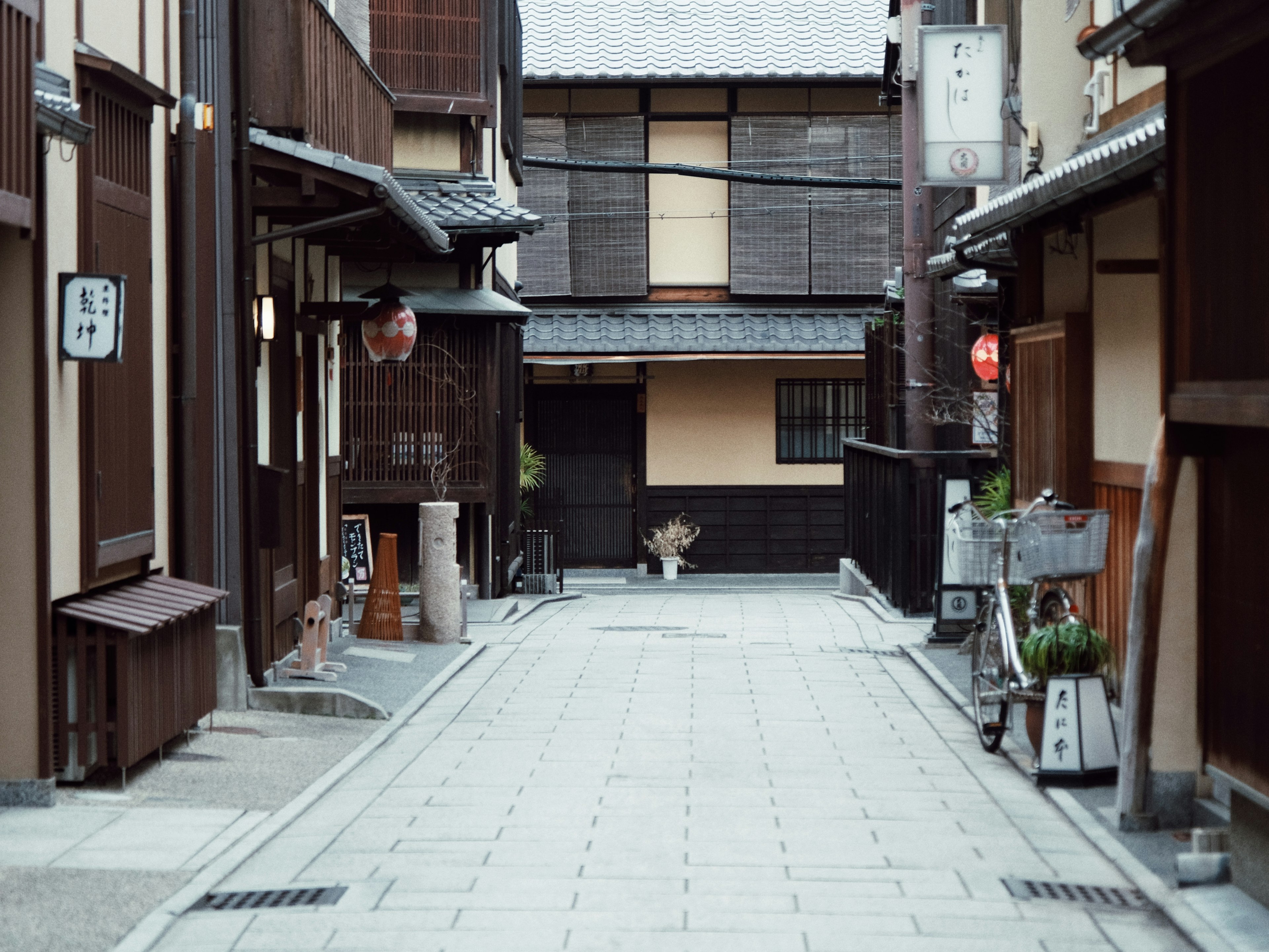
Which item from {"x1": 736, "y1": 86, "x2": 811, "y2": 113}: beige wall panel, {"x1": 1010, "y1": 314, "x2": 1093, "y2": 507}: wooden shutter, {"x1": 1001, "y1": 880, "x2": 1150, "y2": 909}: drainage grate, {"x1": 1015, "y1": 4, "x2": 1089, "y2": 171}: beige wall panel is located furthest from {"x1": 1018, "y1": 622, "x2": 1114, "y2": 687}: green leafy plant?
{"x1": 736, "y1": 86, "x2": 811, "y2": 113}: beige wall panel

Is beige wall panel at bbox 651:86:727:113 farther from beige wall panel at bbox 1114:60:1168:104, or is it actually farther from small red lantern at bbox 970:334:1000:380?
beige wall panel at bbox 1114:60:1168:104

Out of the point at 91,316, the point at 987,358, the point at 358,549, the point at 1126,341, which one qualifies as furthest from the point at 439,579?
the point at 91,316

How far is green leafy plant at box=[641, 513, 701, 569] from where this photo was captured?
31.3 metres

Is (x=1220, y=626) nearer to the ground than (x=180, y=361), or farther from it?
nearer to the ground

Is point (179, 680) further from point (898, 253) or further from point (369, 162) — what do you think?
point (898, 253)

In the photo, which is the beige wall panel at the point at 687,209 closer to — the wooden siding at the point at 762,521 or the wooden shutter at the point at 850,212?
the wooden shutter at the point at 850,212

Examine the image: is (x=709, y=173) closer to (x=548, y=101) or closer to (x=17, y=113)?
(x=548, y=101)

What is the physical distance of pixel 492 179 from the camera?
76.1 feet

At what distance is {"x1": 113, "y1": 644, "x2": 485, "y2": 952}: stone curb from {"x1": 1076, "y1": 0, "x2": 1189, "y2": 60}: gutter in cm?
559

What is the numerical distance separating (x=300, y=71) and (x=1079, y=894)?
8788 millimetres

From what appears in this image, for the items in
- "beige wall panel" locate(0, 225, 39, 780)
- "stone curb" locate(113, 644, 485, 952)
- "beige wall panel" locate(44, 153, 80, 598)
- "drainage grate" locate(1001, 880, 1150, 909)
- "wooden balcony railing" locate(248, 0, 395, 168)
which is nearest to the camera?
"stone curb" locate(113, 644, 485, 952)

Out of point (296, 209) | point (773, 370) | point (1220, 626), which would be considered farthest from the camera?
point (773, 370)

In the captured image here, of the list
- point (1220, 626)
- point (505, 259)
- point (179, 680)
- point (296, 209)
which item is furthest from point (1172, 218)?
point (505, 259)

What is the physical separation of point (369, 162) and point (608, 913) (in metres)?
10.5
